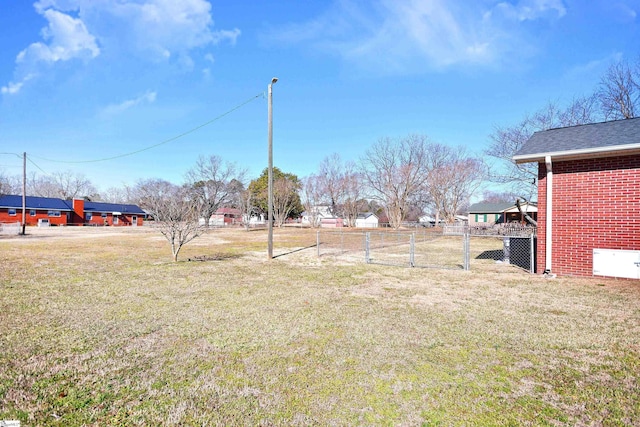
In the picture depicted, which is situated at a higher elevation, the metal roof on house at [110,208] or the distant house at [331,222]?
the metal roof on house at [110,208]

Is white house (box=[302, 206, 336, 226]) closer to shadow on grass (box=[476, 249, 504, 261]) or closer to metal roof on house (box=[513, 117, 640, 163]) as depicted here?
shadow on grass (box=[476, 249, 504, 261])

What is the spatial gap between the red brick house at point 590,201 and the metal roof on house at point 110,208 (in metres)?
65.2

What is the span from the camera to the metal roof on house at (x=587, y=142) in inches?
301

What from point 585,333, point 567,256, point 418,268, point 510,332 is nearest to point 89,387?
point 510,332

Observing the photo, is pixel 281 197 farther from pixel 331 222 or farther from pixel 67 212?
pixel 67 212

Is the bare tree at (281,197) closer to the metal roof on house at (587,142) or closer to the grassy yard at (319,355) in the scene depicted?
the metal roof on house at (587,142)

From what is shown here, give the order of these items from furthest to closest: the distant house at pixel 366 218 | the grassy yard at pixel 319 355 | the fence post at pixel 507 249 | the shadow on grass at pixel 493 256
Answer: the distant house at pixel 366 218, the shadow on grass at pixel 493 256, the fence post at pixel 507 249, the grassy yard at pixel 319 355

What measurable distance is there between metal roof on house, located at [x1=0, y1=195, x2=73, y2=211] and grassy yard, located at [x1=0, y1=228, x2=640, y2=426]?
175 ft

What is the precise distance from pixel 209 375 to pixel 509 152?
28.6 meters


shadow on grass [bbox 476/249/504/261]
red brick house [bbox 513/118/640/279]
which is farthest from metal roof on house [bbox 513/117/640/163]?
shadow on grass [bbox 476/249/504/261]

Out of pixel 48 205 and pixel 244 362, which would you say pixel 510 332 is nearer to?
pixel 244 362

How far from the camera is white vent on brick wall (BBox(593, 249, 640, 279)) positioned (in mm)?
7723

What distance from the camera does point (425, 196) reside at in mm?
52031

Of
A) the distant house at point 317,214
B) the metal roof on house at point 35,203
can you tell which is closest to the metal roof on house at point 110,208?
the metal roof on house at point 35,203
